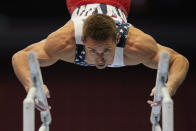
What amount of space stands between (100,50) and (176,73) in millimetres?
455

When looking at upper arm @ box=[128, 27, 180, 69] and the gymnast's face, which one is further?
upper arm @ box=[128, 27, 180, 69]

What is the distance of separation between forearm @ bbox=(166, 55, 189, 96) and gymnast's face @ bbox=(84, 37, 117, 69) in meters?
0.35

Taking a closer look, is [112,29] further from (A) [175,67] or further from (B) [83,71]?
(B) [83,71]

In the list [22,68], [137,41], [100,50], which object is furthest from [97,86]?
Result: [100,50]

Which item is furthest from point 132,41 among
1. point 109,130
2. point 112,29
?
point 109,130

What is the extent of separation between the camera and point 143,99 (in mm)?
5328

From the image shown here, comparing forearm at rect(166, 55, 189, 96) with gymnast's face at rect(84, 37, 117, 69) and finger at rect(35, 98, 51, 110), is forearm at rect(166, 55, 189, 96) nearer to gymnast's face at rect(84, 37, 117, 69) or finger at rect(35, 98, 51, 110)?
gymnast's face at rect(84, 37, 117, 69)

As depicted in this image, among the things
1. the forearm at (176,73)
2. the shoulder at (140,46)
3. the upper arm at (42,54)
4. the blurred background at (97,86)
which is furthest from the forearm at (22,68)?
the blurred background at (97,86)

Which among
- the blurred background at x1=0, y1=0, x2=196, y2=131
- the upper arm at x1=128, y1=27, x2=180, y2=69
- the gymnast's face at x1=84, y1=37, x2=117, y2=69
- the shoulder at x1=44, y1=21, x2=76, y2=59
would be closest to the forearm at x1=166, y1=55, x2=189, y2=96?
the upper arm at x1=128, y1=27, x2=180, y2=69

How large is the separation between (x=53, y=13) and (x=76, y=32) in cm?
266

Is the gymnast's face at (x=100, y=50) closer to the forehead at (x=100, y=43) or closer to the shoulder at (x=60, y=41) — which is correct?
the forehead at (x=100, y=43)

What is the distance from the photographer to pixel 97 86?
216 inches

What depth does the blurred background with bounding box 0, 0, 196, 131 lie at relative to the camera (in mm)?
5160

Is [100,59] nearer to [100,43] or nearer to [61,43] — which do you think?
[100,43]
